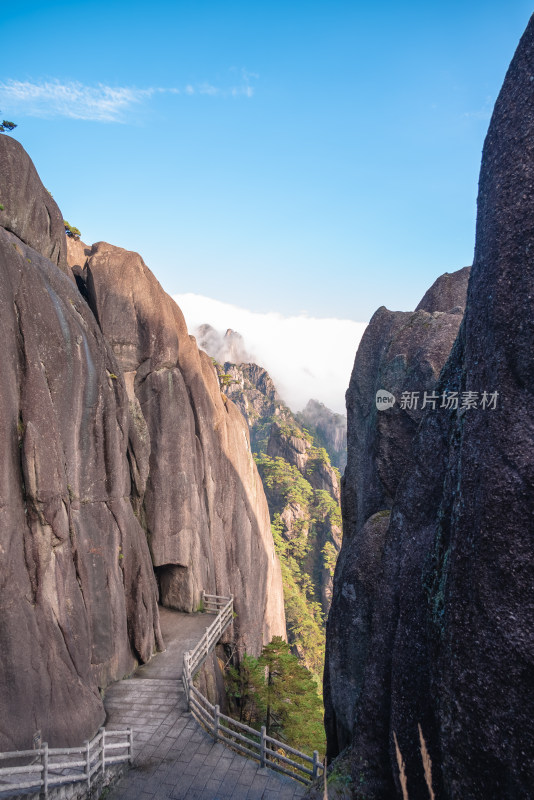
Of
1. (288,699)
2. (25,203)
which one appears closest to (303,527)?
(288,699)

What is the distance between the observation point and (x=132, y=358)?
66.9 ft

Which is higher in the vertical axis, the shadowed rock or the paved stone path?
the shadowed rock

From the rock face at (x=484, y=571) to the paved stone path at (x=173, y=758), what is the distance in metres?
4.42

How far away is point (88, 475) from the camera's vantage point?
553 inches

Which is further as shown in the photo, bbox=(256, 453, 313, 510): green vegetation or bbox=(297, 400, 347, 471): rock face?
bbox=(297, 400, 347, 471): rock face

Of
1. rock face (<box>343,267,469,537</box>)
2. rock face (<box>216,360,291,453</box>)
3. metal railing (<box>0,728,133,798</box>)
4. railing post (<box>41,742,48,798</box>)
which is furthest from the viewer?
rock face (<box>216,360,291,453</box>)

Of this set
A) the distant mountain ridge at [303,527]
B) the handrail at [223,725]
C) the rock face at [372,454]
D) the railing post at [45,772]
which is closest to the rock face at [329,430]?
the distant mountain ridge at [303,527]

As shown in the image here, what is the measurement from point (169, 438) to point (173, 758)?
12084 mm

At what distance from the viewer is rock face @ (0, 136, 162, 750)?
9812 mm

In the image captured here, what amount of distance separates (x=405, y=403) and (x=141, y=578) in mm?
11005

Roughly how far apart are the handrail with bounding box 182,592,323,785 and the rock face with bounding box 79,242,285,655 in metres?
1.68

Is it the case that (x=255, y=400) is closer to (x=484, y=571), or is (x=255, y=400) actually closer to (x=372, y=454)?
(x=372, y=454)

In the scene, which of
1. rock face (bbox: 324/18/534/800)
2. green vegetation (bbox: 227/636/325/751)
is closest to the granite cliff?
green vegetation (bbox: 227/636/325/751)

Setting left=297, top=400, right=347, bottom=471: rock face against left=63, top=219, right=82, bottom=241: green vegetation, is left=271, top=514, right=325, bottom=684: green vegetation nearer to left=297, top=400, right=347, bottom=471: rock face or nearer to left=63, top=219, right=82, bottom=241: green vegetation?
left=63, top=219, right=82, bottom=241: green vegetation
